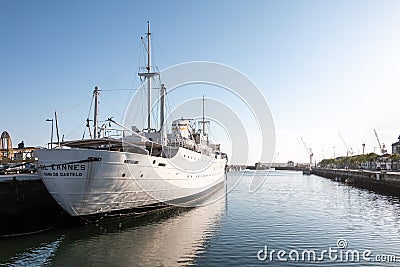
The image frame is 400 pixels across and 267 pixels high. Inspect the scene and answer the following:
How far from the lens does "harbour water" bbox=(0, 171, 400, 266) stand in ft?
54.2

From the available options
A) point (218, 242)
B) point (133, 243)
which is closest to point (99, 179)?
point (133, 243)

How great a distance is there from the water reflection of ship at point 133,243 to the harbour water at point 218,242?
0.05m

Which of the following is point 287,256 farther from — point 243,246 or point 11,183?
point 11,183

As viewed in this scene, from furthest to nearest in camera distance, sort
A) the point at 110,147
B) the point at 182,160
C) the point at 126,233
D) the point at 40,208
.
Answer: the point at 182,160 → the point at 110,147 → the point at 40,208 → the point at 126,233

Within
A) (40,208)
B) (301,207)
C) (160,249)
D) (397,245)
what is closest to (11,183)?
(40,208)

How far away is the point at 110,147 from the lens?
27922 mm

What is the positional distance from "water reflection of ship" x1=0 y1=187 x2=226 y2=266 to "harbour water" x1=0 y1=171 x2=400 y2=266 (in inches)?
1.8

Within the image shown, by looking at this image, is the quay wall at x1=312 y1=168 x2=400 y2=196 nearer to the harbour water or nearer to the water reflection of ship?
the harbour water

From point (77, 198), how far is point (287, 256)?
13.5m

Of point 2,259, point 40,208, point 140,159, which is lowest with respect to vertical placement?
point 2,259

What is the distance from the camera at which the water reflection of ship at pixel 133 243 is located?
1670 cm

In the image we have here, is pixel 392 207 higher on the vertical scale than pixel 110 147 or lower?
lower

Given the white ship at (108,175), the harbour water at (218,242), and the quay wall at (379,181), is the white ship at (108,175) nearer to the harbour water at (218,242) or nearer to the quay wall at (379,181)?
the harbour water at (218,242)

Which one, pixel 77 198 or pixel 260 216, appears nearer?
pixel 77 198
